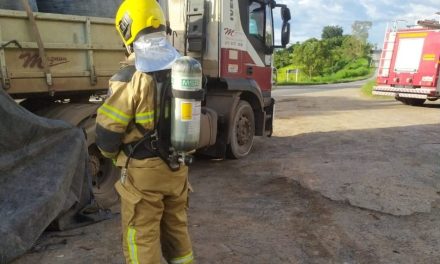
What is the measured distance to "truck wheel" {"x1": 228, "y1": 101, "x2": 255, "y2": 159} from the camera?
692 centimetres

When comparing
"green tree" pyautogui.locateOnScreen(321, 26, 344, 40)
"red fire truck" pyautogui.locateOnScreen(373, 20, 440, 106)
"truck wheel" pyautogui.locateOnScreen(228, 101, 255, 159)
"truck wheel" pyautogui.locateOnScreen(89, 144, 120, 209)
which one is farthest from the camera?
"green tree" pyautogui.locateOnScreen(321, 26, 344, 40)

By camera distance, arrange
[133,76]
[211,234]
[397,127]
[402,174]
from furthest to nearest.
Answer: [397,127] → [402,174] → [211,234] → [133,76]

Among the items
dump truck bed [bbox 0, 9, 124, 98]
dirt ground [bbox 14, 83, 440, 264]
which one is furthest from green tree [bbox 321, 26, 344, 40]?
dump truck bed [bbox 0, 9, 124, 98]

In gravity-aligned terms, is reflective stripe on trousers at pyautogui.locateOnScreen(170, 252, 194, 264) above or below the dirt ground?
above

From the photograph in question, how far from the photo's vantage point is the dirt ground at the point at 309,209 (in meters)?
3.63

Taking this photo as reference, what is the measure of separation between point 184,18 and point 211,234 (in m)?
3.76

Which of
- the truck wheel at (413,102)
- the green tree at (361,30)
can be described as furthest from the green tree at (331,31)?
the truck wheel at (413,102)

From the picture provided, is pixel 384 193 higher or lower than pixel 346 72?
higher

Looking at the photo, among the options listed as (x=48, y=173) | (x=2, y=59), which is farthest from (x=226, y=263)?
(x=2, y=59)

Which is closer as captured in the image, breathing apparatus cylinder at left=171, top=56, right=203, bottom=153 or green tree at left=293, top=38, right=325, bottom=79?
breathing apparatus cylinder at left=171, top=56, right=203, bottom=153

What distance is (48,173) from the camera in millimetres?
3598

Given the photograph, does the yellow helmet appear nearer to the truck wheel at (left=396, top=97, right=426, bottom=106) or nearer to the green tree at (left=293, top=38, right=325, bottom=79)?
the truck wheel at (left=396, top=97, right=426, bottom=106)

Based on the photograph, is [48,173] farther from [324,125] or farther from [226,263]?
[324,125]

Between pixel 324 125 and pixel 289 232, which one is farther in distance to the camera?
pixel 324 125
